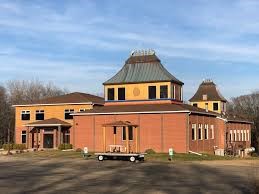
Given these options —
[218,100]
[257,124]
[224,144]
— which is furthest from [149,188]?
[257,124]

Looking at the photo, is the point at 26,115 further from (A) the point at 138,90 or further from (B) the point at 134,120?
(B) the point at 134,120

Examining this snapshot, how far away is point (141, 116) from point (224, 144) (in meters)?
16.0

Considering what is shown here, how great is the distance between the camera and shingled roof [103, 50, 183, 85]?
50.8 m

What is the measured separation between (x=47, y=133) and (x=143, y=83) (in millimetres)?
14402

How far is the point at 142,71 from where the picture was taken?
52.2 m

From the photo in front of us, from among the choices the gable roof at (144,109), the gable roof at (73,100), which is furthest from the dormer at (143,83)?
the gable roof at (73,100)

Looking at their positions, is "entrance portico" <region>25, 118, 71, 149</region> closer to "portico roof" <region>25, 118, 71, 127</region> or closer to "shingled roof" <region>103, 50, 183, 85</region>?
"portico roof" <region>25, 118, 71, 127</region>

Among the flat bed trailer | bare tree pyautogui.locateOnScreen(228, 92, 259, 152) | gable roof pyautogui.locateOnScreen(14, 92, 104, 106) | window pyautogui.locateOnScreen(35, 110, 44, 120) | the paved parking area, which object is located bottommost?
the paved parking area

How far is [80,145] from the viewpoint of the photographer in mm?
48875

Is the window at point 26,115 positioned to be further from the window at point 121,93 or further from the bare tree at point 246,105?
the bare tree at point 246,105

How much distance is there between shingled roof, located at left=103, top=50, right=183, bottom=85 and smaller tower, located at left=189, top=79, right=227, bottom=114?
21755 mm

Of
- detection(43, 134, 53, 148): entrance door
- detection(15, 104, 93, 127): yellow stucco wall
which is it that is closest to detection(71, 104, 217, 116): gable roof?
detection(15, 104, 93, 127): yellow stucco wall

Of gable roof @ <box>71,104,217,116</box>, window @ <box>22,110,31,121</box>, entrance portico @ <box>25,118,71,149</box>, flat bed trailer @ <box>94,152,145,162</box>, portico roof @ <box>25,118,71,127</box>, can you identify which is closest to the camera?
flat bed trailer @ <box>94,152,145,162</box>

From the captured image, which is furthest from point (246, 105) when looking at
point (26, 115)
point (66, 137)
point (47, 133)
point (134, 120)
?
point (134, 120)
